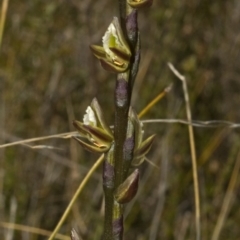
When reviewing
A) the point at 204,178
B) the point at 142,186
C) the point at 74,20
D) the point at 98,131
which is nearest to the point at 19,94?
the point at 74,20

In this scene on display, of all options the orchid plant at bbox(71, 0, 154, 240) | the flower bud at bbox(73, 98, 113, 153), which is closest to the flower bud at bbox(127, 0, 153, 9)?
the orchid plant at bbox(71, 0, 154, 240)

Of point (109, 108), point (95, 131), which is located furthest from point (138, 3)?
point (109, 108)

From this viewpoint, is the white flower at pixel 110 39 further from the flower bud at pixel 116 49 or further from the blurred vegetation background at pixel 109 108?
the blurred vegetation background at pixel 109 108

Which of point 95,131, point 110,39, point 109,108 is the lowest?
point 109,108

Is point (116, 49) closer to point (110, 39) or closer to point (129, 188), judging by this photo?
point (110, 39)

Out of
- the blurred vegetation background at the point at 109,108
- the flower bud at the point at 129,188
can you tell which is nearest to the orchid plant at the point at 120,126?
the flower bud at the point at 129,188

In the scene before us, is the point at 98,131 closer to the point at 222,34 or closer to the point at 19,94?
the point at 19,94
